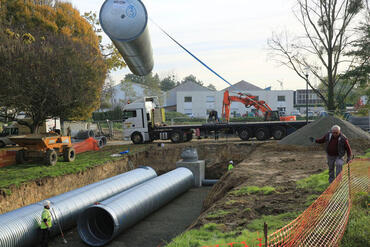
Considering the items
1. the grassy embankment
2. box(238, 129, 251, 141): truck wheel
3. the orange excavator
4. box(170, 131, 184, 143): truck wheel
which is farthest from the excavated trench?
the orange excavator

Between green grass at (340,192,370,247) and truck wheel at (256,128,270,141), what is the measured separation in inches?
787

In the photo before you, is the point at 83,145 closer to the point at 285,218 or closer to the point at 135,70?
the point at 135,70

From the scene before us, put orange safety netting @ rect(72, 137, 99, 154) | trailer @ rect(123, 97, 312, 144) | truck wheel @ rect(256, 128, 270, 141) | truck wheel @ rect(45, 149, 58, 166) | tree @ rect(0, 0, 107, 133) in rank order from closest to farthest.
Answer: truck wheel @ rect(45, 149, 58, 166)
tree @ rect(0, 0, 107, 133)
orange safety netting @ rect(72, 137, 99, 154)
trailer @ rect(123, 97, 312, 144)
truck wheel @ rect(256, 128, 270, 141)

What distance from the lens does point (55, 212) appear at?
459 inches

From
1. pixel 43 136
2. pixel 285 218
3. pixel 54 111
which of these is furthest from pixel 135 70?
pixel 54 111

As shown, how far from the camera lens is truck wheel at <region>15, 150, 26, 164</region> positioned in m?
18.2

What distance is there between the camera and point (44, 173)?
16.0 metres

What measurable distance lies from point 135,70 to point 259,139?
20.8 meters

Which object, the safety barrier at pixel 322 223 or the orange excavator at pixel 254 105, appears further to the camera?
the orange excavator at pixel 254 105

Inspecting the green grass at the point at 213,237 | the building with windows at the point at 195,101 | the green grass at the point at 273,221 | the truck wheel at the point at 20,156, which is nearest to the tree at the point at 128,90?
the building with windows at the point at 195,101

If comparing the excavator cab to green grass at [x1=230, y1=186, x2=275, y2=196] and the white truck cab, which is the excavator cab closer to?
the white truck cab

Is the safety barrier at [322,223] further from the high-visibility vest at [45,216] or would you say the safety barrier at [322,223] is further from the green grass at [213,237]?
the high-visibility vest at [45,216]

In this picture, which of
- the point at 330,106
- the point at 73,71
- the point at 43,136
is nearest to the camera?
the point at 43,136

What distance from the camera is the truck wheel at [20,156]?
715 inches
